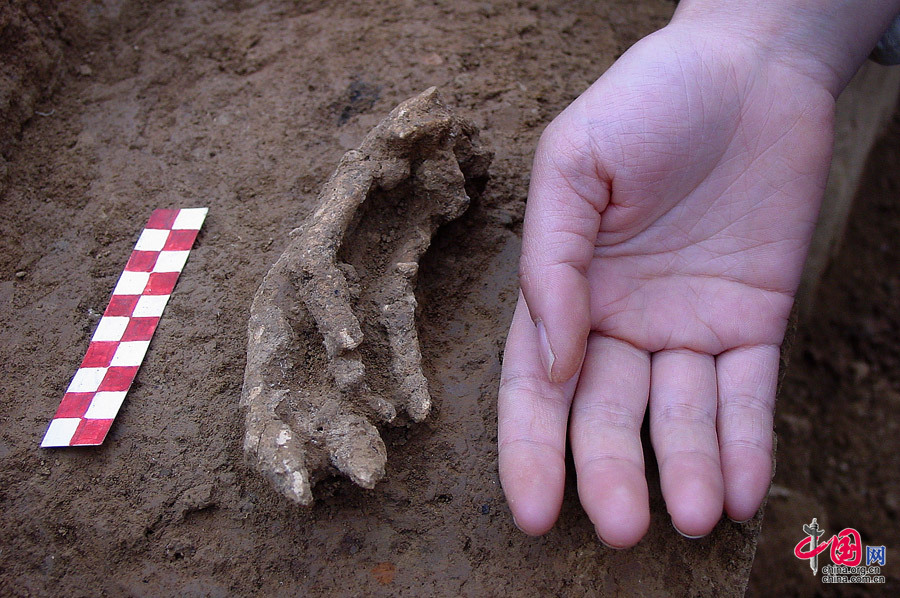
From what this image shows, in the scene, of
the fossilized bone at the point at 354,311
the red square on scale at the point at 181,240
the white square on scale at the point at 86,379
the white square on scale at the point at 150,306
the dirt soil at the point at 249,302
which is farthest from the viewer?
the red square on scale at the point at 181,240

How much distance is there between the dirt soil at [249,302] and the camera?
70.1 inches

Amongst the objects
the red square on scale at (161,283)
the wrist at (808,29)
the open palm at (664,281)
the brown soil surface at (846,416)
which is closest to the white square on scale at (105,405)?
the red square on scale at (161,283)

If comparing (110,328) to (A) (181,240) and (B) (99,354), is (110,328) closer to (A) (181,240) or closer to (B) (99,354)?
(B) (99,354)

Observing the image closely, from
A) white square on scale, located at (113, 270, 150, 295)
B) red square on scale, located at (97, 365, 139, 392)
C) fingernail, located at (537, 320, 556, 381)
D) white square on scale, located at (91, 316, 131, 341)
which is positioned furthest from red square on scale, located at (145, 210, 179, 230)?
fingernail, located at (537, 320, 556, 381)

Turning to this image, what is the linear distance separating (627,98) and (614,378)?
0.77 metres

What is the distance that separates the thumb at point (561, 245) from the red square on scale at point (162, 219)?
1.22 m

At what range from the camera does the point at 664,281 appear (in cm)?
205

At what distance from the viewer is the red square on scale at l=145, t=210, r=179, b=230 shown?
2352 millimetres

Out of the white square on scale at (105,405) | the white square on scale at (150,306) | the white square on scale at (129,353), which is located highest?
the white square on scale at (150,306)

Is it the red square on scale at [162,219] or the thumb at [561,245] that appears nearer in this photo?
the thumb at [561,245]

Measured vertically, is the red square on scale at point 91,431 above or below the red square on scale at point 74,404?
below

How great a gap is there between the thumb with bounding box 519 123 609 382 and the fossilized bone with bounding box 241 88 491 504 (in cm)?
30

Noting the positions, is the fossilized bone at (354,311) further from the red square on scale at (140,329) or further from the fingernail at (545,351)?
the red square on scale at (140,329)

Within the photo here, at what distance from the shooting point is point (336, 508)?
182 cm
